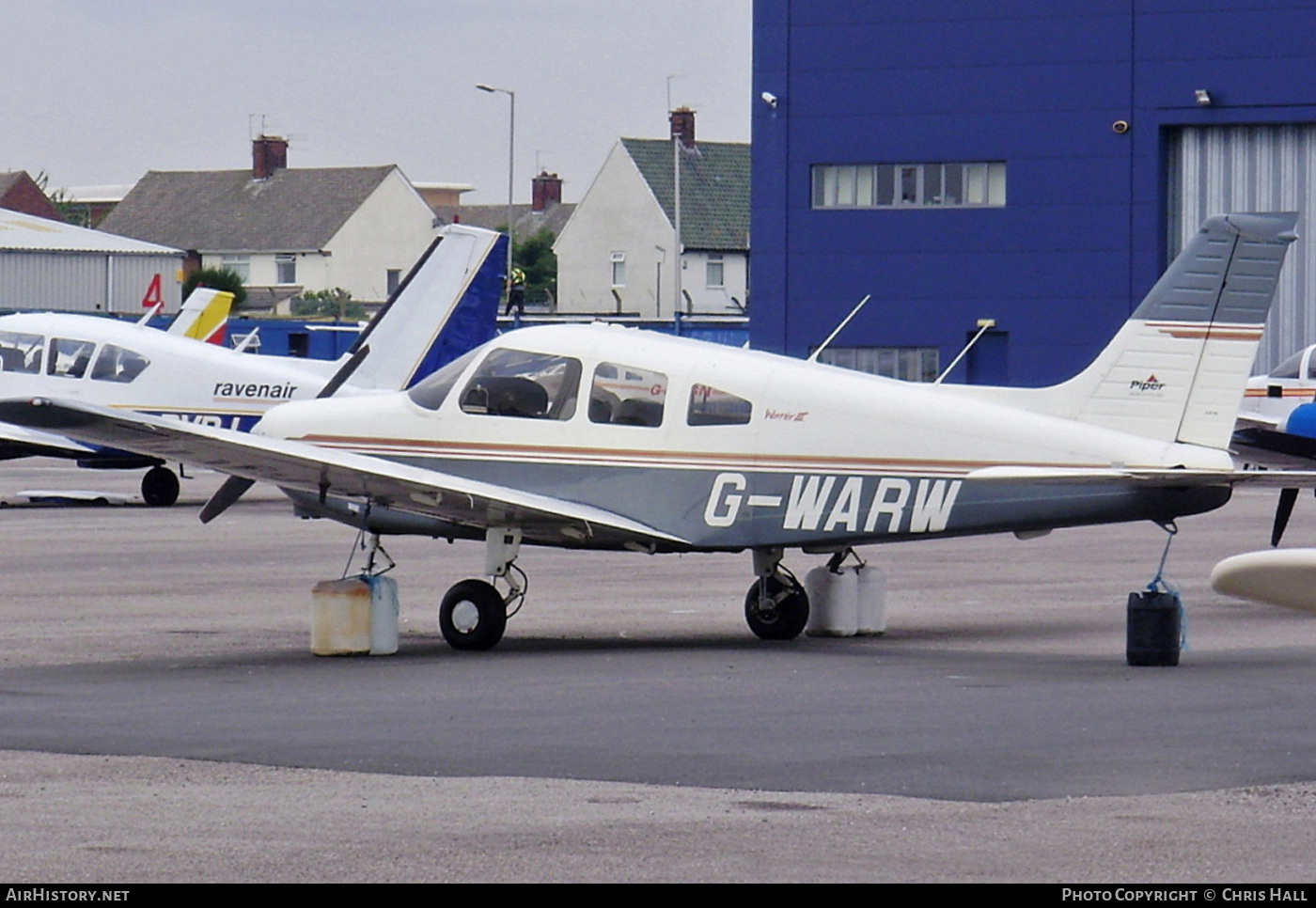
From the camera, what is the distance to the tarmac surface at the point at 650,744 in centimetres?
783

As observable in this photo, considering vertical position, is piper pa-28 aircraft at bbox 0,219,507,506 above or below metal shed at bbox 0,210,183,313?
below

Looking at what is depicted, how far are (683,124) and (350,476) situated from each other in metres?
88.8

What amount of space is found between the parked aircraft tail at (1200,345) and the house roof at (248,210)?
97667 mm

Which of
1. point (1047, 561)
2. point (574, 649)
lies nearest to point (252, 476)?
point (574, 649)

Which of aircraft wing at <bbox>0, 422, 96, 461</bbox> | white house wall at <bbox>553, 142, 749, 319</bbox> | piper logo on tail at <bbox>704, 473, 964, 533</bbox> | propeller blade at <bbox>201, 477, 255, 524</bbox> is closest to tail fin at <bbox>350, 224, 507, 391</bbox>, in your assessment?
aircraft wing at <bbox>0, 422, 96, 461</bbox>

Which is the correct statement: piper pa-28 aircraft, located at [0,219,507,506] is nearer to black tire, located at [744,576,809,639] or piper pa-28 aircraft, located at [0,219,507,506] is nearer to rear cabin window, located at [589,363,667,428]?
rear cabin window, located at [589,363,667,428]

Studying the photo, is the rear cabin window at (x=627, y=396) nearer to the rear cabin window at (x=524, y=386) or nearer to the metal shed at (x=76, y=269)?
the rear cabin window at (x=524, y=386)

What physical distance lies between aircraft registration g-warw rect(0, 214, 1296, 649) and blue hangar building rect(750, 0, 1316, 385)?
1529 inches

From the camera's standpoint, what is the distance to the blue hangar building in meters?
52.6

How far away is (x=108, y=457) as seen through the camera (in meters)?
31.5

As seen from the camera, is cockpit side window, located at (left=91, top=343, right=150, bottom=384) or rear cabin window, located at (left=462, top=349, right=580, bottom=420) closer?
rear cabin window, located at (left=462, top=349, right=580, bottom=420)

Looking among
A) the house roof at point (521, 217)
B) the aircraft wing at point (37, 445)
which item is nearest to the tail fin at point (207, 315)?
the aircraft wing at point (37, 445)

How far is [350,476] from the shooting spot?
14531mm

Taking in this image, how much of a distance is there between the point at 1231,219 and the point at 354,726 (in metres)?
6.80
